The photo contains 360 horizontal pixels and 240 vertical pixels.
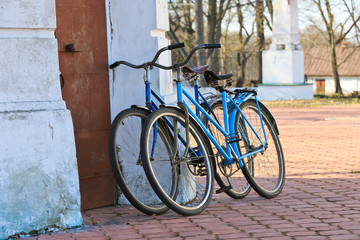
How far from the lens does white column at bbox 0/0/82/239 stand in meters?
4.31

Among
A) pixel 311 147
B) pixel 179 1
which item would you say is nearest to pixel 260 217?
pixel 311 147

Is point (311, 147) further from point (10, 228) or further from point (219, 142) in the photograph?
point (10, 228)

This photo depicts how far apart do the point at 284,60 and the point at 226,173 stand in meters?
23.5

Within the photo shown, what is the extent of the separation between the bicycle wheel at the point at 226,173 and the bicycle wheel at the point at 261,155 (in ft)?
0.41

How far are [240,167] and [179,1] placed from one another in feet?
104

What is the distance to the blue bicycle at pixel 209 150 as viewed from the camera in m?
4.90

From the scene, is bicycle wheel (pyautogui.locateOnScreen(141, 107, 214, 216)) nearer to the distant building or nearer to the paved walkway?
the paved walkway

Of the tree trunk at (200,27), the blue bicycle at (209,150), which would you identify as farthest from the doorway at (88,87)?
the tree trunk at (200,27)

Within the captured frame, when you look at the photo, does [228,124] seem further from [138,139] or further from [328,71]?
[328,71]

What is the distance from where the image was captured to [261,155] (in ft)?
19.7

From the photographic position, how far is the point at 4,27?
4336 mm

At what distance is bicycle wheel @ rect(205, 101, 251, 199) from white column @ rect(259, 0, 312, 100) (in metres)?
22.2

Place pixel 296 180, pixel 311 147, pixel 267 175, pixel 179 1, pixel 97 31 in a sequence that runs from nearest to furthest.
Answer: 1. pixel 97 31
2. pixel 267 175
3. pixel 296 180
4. pixel 311 147
5. pixel 179 1

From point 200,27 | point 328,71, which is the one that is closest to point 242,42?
point 200,27
